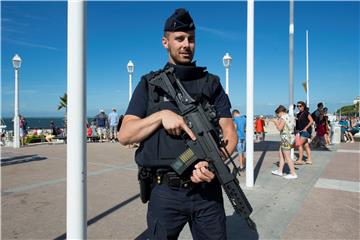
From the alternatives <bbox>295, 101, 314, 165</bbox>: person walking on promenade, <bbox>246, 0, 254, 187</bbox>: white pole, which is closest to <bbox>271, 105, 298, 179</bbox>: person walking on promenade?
<bbox>246, 0, 254, 187</bbox>: white pole

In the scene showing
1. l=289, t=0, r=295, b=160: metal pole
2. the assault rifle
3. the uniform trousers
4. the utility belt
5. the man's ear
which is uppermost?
l=289, t=0, r=295, b=160: metal pole

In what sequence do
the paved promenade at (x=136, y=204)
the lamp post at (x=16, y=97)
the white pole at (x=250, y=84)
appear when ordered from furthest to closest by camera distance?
the lamp post at (x=16, y=97) → the white pole at (x=250, y=84) → the paved promenade at (x=136, y=204)

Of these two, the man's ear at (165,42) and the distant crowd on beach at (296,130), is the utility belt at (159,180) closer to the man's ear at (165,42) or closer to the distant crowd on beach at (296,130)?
the man's ear at (165,42)

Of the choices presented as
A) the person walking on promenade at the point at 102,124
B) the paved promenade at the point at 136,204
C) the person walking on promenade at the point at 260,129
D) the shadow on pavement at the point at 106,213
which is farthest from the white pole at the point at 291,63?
the person walking on promenade at the point at 102,124

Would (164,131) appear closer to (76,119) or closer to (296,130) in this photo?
(76,119)

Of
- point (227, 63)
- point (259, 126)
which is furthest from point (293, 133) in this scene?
point (259, 126)

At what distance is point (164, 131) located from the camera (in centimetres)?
206

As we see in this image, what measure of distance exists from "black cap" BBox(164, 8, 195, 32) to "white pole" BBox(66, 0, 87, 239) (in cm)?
59

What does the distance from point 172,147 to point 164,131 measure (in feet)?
0.40

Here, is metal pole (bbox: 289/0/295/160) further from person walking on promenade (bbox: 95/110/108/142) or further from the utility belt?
person walking on promenade (bbox: 95/110/108/142)

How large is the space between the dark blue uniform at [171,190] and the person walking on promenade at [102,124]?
14661 millimetres

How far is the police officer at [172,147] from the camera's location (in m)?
2.00

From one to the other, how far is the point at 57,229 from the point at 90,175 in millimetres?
3367

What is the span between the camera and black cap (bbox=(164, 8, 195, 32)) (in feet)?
6.89
